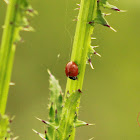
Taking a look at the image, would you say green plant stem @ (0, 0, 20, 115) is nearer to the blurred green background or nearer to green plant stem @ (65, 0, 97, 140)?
green plant stem @ (65, 0, 97, 140)

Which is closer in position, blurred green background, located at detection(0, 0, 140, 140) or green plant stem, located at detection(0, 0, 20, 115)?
green plant stem, located at detection(0, 0, 20, 115)

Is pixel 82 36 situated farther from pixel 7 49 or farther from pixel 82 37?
pixel 7 49

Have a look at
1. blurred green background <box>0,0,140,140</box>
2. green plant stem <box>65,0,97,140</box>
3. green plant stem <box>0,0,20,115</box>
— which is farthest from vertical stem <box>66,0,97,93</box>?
blurred green background <box>0,0,140,140</box>

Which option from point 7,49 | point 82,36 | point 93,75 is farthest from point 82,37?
point 93,75

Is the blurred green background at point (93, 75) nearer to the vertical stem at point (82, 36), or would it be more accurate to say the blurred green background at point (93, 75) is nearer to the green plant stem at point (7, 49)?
the vertical stem at point (82, 36)

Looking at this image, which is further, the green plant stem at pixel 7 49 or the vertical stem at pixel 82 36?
the vertical stem at pixel 82 36

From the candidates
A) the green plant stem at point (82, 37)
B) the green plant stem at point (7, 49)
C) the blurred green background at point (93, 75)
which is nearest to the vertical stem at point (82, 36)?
the green plant stem at point (82, 37)

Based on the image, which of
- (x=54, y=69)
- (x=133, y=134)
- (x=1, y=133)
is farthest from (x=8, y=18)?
(x=133, y=134)
